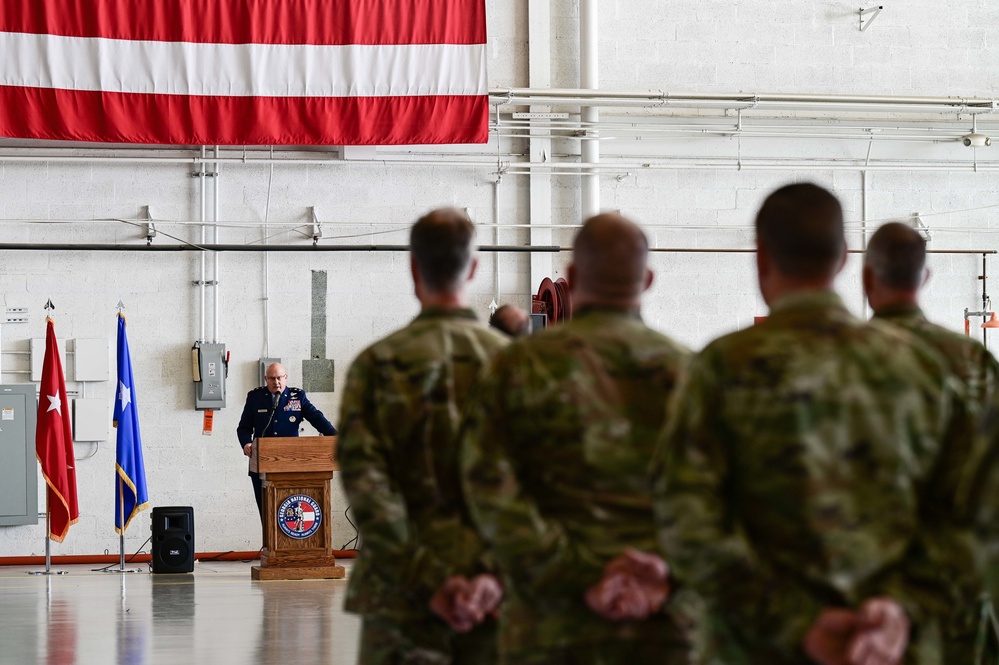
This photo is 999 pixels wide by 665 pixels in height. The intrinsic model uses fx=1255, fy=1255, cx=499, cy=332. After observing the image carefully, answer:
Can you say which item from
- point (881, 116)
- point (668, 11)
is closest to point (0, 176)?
point (668, 11)

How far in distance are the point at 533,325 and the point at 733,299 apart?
3.16m

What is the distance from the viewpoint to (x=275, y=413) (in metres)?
10.8

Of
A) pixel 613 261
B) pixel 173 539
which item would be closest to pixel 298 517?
pixel 173 539

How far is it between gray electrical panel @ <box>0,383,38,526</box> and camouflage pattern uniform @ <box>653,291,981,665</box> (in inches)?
407

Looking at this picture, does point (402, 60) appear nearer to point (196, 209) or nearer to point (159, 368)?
point (196, 209)

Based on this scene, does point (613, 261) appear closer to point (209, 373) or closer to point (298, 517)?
point (298, 517)

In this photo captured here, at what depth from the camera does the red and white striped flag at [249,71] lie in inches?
412

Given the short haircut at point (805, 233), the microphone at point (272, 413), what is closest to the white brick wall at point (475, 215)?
the microphone at point (272, 413)

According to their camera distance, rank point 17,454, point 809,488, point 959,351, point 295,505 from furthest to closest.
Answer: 1. point 17,454
2. point 295,505
3. point 959,351
4. point 809,488

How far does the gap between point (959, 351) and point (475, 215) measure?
9.39 m

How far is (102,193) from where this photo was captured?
1173 cm

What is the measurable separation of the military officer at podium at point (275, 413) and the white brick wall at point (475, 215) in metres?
0.77

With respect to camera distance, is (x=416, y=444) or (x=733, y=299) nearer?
(x=416, y=444)

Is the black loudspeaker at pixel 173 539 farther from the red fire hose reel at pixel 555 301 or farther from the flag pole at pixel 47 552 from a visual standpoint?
the red fire hose reel at pixel 555 301
